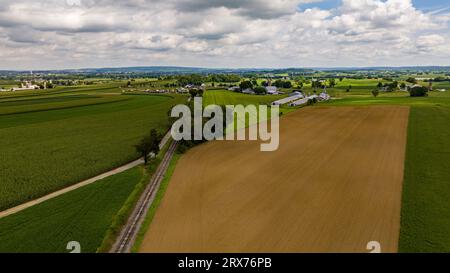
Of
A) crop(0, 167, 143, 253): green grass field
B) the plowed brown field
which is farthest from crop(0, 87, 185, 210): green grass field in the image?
the plowed brown field

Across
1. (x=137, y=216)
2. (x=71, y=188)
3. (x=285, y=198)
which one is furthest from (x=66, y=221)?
(x=285, y=198)

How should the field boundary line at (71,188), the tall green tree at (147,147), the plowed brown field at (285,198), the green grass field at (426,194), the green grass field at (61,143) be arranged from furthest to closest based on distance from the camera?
the tall green tree at (147,147) → the green grass field at (61,143) → the field boundary line at (71,188) → the plowed brown field at (285,198) → the green grass field at (426,194)

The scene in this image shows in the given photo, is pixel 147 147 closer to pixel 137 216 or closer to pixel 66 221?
pixel 137 216

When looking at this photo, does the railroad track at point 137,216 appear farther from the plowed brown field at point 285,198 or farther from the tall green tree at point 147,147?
the tall green tree at point 147,147

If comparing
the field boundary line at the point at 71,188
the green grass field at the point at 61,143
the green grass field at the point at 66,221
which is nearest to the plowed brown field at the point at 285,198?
the green grass field at the point at 66,221

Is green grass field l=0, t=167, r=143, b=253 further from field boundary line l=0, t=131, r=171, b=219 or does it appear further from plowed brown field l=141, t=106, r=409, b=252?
plowed brown field l=141, t=106, r=409, b=252
